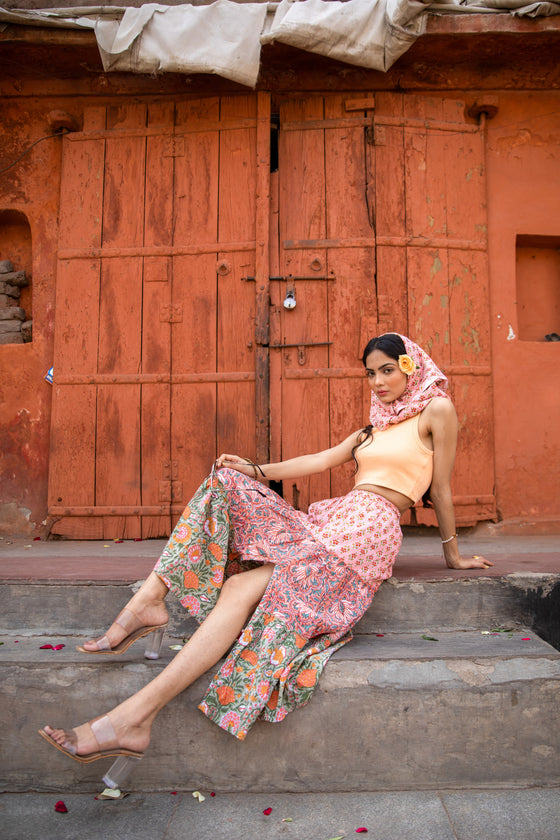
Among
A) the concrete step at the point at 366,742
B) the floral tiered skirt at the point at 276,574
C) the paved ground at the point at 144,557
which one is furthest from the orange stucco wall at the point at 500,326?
the concrete step at the point at 366,742

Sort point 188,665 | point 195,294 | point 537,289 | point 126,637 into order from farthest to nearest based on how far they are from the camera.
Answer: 1. point 537,289
2. point 195,294
3. point 126,637
4. point 188,665

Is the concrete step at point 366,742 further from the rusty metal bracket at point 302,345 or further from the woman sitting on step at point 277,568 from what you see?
the rusty metal bracket at point 302,345

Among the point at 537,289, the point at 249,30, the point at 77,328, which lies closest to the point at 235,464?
the point at 77,328

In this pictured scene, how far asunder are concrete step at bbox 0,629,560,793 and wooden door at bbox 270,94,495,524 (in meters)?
1.95

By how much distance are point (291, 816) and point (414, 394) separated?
1.59 metres

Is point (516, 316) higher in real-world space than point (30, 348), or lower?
higher

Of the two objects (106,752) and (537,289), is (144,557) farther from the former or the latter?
(537,289)

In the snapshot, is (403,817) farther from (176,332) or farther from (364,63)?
(364,63)

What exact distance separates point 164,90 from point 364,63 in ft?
4.52

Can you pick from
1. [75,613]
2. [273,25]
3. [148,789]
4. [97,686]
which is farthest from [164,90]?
[148,789]

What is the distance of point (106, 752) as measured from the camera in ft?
6.04

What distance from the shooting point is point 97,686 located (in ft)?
7.02

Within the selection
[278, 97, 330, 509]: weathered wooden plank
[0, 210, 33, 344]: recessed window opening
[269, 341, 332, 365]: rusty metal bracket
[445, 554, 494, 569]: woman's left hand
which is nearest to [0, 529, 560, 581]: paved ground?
[445, 554, 494, 569]: woman's left hand

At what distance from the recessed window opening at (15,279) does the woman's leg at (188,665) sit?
10.0ft
